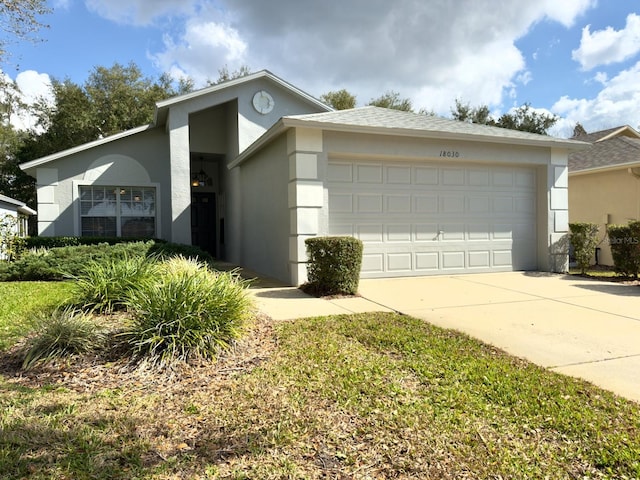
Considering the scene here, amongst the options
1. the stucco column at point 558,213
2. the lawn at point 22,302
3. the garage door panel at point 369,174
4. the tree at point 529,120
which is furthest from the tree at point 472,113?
the lawn at point 22,302

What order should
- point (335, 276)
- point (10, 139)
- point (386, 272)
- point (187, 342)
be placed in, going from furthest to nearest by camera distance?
Answer: point (10, 139) < point (386, 272) < point (335, 276) < point (187, 342)

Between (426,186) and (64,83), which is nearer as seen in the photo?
(426,186)

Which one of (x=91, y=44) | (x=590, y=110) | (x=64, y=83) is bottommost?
(x=91, y=44)

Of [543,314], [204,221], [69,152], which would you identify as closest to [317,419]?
[543,314]

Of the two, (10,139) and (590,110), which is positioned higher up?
(590,110)

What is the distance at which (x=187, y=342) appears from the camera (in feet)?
13.0

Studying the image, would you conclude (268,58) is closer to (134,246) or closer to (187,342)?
(134,246)

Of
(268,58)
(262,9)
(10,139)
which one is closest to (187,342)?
(262,9)

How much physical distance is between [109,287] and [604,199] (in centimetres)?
1476

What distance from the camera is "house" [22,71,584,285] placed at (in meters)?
8.64

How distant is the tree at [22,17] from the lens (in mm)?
7332

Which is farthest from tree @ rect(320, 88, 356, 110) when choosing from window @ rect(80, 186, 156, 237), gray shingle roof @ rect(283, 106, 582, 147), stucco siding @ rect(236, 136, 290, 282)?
gray shingle roof @ rect(283, 106, 582, 147)

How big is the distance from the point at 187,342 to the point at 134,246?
6.53 metres

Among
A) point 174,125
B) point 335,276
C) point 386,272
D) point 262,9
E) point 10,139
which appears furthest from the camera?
point 10,139
